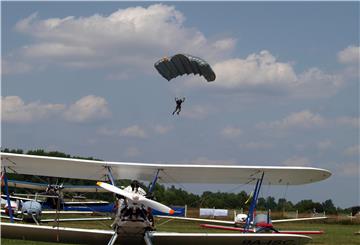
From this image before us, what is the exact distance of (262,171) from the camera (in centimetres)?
1311

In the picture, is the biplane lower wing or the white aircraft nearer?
the white aircraft

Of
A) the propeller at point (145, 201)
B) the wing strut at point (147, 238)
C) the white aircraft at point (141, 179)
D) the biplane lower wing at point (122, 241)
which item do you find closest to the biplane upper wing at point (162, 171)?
the white aircraft at point (141, 179)

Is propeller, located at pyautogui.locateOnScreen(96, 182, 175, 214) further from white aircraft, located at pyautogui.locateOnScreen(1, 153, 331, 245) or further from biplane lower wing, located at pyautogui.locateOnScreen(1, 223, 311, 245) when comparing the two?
biplane lower wing, located at pyautogui.locateOnScreen(1, 223, 311, 245)

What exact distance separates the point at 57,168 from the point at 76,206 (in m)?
9.00

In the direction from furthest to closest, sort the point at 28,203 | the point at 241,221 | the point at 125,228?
the point at 241,221 < the point at 28,203 < the point at 125,228

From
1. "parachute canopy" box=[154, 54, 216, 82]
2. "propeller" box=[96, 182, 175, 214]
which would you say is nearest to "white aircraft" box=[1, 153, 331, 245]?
→ "propeller" box=[96, 182, 175, 214]

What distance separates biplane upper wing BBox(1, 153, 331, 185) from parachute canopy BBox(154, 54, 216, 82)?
11.8ft

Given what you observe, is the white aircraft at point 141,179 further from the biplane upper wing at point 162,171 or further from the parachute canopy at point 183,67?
the parachute canopy at point 183,67

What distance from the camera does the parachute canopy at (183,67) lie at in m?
16.2

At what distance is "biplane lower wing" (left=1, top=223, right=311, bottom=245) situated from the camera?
37.6ft

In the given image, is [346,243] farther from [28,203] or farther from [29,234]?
[28,203]

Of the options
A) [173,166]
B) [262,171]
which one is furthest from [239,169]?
[173,166]

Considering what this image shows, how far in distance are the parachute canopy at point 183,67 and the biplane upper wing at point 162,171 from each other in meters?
3.59

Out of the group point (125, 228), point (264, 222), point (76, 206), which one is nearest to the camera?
point (125, 228)
